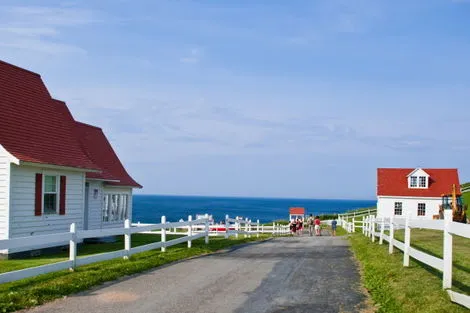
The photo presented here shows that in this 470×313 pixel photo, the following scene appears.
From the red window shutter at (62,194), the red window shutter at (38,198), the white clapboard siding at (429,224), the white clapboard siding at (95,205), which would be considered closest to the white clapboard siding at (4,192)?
the red window shutter at (38,198)

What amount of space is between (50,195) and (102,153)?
10276 mm

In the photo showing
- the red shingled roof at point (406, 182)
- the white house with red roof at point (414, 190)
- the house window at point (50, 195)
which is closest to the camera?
the house window at point (50, 195)

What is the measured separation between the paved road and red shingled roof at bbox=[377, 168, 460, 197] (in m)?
42.5

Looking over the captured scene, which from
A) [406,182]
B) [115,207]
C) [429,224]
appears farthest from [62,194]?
[406,182]

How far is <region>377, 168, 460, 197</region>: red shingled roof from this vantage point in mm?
57625

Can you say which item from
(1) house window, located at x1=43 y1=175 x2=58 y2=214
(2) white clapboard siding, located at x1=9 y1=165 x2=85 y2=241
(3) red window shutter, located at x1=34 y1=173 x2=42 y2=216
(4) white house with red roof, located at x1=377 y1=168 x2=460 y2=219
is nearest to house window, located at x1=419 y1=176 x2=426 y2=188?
(4) white house with red roof, located at x1=377 y1=168 x2=460 y2=219

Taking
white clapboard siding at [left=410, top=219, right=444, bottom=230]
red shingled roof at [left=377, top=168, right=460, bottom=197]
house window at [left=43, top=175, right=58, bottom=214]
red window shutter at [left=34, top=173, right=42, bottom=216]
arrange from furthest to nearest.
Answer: red shingled roof at [left=377, top=168, right=460, bottom=197], house window at [left=43, top=175, right=58, bottom=214], red window shutter at [left=34, top=173, right=42, bottom=216], white clapboard siding at [left=410, top=219, right=444, bottom=230]

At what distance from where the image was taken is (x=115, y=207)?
31.2 metres

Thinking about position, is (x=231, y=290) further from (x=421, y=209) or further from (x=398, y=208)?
(x=421, y=209)

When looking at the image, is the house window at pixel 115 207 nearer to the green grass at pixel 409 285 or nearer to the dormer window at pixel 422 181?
the green grass at pixel 409 285

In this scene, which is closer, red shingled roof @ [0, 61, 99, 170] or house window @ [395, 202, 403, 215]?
red shingled roof @ [0, 61, 99, 170]

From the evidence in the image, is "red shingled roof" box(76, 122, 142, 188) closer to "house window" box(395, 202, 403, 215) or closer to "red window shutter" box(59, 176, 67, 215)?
"red window shutter" box(59, 176, 67, 215)

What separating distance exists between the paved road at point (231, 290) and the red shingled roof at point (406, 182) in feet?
139

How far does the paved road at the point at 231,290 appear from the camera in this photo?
395 inches
